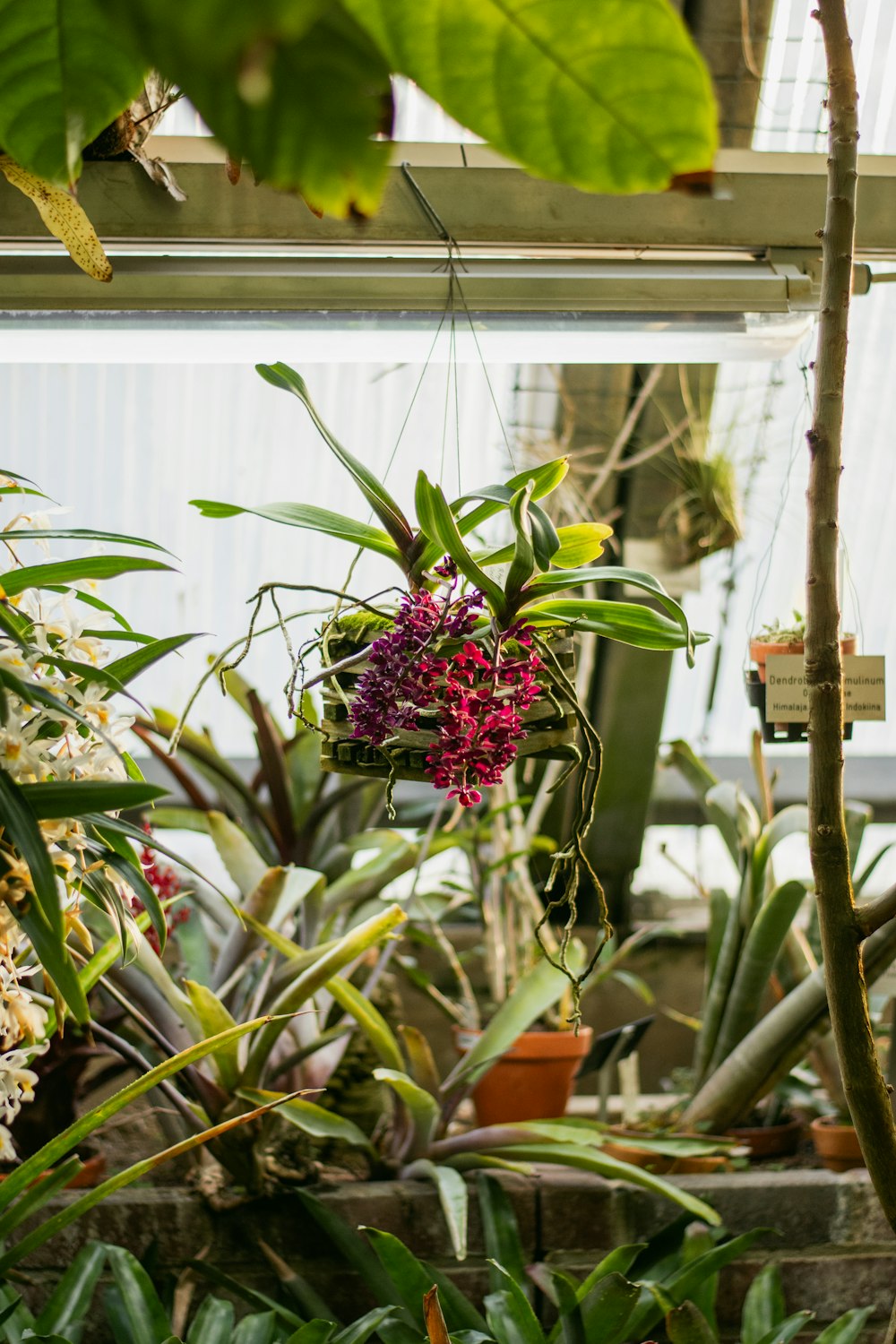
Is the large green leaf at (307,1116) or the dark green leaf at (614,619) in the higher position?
the dark green leaf at (614,619)

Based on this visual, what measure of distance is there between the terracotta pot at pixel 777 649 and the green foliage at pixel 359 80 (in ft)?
4.67

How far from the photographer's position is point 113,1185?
142 centimetres

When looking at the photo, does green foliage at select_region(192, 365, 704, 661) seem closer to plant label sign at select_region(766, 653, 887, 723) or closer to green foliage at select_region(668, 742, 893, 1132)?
plant label sign at select_region(766, 653, 887, 723)

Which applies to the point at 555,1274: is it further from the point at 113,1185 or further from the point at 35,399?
the point at 35,399

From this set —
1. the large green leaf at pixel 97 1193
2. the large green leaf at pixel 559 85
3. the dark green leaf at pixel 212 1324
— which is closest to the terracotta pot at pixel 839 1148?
the dark green leaf at pixel 212 1324

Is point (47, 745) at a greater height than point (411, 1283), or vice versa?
point (47, 745)

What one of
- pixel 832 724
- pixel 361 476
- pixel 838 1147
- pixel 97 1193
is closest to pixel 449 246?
pixel 361 476

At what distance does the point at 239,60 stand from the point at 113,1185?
153 centimetres

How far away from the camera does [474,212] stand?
1522mm

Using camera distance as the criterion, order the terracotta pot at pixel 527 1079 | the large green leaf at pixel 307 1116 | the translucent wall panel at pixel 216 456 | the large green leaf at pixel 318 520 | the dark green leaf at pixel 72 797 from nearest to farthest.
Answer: the dark green leaf at pixel 72 797
the large green leaf at pixel 318 520
the large green leaf at pixel 307 1116
the terracotta pot at pixel 527 1079
the translucent wall panel at pixel 216 456

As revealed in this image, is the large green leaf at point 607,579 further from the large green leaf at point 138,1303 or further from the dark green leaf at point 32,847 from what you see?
the large green leaf at point 138,1303

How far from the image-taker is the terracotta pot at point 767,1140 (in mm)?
2338

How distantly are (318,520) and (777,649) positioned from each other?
77 cm

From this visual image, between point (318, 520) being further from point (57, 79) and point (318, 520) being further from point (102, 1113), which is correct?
point (57, 79)
